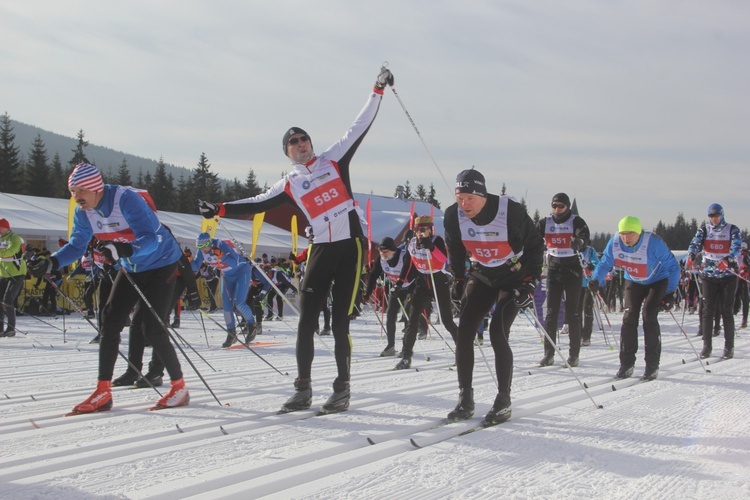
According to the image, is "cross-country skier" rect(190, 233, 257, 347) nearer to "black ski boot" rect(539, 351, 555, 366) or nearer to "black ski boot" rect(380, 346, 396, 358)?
"black ski boot" rect(380, 346, 396, 358)

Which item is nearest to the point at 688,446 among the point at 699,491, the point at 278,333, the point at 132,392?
the point at 699,491

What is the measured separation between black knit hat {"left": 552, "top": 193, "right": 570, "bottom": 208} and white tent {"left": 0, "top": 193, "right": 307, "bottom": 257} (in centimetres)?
1145

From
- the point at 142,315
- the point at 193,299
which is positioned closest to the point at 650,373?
the point at 193,299

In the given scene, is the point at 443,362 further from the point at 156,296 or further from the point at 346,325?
the point at 156,296

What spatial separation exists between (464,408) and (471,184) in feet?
4.92

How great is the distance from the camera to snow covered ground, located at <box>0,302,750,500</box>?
3.02 meters

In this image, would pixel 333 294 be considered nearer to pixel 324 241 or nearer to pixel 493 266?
pixel 324 241

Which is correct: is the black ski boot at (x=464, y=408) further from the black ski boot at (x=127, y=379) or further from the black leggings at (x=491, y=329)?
the black ski boot at (x=127, y=379)

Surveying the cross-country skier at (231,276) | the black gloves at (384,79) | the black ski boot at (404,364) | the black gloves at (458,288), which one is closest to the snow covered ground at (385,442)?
the black ski boot at (404,364)

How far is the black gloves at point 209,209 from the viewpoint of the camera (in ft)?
15.9

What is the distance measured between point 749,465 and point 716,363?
5.03 m

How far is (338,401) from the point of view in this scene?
4.77 metres

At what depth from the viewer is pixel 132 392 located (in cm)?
581

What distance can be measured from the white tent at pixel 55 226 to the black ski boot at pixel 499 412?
14276mm
